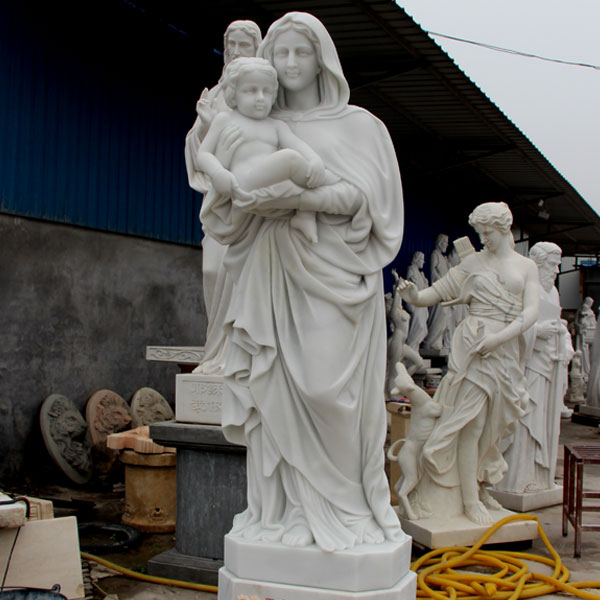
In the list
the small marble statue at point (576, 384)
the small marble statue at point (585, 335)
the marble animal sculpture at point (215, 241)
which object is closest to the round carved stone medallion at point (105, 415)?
the marble animal sculpture at point (215, 241)

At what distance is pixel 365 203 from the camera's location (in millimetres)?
3334

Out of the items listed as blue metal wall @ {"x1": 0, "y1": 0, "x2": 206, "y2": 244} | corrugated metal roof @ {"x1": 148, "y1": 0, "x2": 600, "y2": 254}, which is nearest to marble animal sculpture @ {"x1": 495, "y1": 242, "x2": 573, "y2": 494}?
corrugated metal roof @ {"x1": 148, "y1": 0, "x2": 600, "y2": 254}

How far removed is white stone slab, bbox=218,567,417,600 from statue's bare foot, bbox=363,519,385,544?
0.60 ft

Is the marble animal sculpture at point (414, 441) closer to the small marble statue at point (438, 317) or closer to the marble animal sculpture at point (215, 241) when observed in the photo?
the marble animal sculpture at point (215, 241)

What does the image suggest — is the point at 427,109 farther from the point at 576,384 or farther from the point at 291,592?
the point at 291,592

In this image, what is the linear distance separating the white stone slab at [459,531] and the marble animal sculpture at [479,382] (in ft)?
0.32

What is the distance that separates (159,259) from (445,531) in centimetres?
629

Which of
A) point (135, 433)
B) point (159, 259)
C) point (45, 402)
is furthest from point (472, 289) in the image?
point (159, 259)

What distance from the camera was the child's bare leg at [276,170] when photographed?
10.1 feet

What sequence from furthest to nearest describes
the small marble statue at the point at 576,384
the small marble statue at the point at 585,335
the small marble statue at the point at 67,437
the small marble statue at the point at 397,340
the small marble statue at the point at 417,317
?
1. the small marble statue at the point at 585,335
2. the small marble statue at the point at 576,384
3. the small marble statue at the point at 417,317
4. the small marble statue at the point at 397,340
5. the small marble statue at the point at 67,437

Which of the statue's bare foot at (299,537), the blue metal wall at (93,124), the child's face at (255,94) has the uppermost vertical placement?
the blue metal wall at (93,124)

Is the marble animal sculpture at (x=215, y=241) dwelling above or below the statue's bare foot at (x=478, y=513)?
above

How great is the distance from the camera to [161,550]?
596 cm

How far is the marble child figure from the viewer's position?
3.12 m
